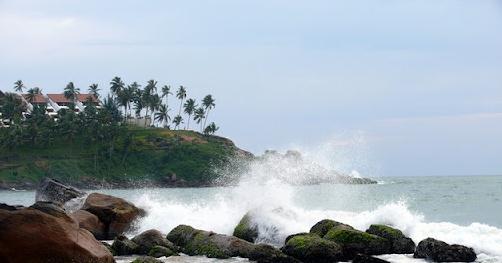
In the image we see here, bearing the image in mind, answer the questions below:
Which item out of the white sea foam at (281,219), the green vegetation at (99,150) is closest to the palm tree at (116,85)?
the green vegetation at (99,150)

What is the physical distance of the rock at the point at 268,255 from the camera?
2023cm

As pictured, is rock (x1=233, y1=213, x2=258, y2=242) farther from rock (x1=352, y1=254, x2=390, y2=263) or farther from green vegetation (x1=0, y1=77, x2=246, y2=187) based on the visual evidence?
green vegetation (x1=0, y1=77, x2=246, y2=187)

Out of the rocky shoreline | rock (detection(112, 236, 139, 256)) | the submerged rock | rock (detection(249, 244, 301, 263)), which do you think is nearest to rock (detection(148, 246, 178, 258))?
the rocky shoreline

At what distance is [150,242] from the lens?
23.4 m

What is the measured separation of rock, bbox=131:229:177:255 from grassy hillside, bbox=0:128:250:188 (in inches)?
3623

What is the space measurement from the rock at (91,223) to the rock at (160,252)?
6097mm

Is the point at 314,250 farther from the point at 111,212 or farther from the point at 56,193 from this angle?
the point at 56,193

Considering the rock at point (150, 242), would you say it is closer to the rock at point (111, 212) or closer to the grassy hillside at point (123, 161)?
the rock at point (111, 212)

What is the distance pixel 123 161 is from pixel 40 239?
362 ft

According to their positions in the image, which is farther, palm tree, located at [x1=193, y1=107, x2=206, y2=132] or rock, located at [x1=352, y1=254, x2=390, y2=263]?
palm tree, located at [x1=193, y1=107, x2=206, y2=132]

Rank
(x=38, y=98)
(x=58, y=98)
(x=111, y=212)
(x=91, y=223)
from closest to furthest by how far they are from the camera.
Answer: (x=91, y=223)
(x=111, y=212)
(x=38, y=98)
(x=58, y=98)

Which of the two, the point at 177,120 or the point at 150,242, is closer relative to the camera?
the point at 150,242

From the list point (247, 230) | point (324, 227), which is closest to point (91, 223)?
point (247, 230)

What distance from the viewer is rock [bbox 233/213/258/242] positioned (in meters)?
25.2
